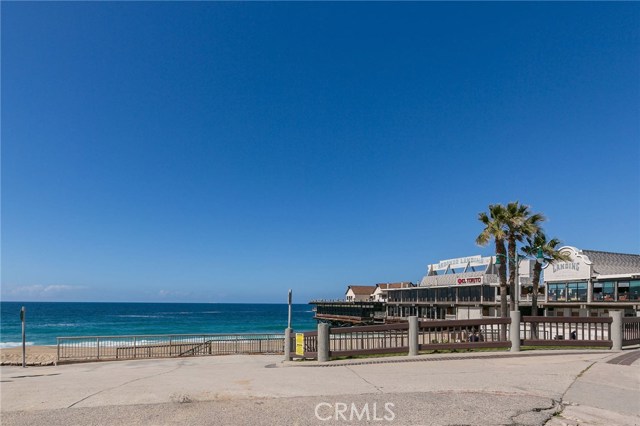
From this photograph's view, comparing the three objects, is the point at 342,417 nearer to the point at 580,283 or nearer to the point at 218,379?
the point at 218,379

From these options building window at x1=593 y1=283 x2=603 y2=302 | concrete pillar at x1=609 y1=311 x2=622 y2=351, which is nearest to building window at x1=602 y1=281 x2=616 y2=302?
building window at x1=593 y1=283 x2=603 y2=302

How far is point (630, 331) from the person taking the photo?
60.2 ft

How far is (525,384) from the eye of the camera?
413 inches

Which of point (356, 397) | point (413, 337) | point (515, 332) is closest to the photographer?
point (356, 397)

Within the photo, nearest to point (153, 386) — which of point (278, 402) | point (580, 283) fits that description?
Answer: point (278, 402)

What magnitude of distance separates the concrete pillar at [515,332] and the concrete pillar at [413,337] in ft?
12.1

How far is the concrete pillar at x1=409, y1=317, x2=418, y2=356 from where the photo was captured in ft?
50.9

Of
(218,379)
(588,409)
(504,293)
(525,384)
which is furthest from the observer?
(504,293)

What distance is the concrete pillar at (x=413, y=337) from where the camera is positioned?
50.9 ft

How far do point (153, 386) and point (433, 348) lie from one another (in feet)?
30.4

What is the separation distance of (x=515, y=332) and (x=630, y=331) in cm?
552

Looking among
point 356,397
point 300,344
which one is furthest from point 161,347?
point 356,397

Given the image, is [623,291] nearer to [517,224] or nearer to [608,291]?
[608,291]

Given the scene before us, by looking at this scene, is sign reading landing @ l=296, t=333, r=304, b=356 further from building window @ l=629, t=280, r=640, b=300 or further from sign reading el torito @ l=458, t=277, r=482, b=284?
sign reading el torito @ l=458, t=277, r=482, b=284
